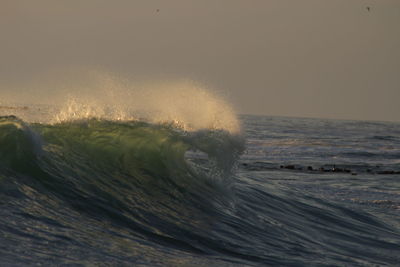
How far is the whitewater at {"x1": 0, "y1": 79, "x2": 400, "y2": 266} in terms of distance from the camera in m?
8.92

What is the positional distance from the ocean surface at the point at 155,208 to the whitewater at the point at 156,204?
28 millimetres

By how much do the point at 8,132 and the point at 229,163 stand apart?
17.3ft

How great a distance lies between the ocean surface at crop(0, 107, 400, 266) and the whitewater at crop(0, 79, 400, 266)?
0.09ft

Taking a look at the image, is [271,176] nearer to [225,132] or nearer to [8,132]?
[225,132]

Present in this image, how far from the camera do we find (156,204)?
12.0 meters

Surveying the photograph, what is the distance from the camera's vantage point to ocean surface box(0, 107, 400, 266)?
29.0ft

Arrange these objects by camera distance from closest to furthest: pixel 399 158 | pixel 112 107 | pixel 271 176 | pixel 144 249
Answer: pixel 144 249, pixel 112 107, pixel 271 176, pixel 399 158

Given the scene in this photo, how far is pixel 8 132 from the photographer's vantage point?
12242 mm

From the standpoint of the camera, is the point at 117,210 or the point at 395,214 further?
the point at 395,214

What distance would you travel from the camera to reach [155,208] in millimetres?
11703

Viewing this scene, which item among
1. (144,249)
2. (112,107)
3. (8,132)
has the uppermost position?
(112,107)

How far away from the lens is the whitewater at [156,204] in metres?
8.92

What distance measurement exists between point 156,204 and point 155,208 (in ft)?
1.11

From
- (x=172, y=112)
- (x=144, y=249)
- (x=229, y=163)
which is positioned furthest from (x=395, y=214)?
(x=144, y=249)
